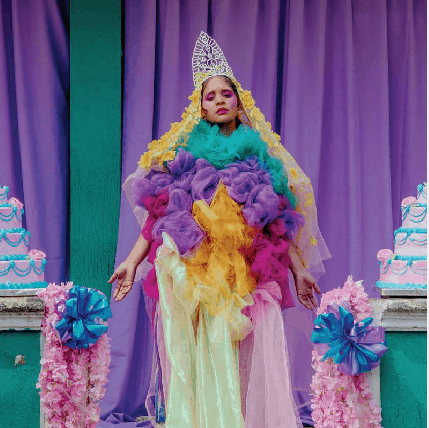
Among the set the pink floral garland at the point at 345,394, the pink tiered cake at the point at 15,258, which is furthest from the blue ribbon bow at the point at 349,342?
the pink tiered cake at the point at 15,258

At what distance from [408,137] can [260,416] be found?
1938 millimetres

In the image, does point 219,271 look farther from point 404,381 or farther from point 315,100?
point 315,100

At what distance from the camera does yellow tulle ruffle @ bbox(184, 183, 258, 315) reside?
2.72 metres

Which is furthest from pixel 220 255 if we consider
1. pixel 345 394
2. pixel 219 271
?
pixel 345 394

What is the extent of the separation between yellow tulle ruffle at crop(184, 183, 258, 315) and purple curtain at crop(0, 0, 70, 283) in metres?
1.25

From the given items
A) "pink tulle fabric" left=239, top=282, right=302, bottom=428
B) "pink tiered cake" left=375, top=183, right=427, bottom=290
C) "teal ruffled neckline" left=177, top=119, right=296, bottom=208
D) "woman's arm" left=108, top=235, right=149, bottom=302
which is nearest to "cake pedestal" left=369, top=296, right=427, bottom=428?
"pink tiered cake" left=375, top=183, right=427, bottom=290

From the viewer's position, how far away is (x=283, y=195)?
9.68 ft

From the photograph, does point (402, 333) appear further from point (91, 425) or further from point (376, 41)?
point (376, 41)

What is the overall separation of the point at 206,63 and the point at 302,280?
1.07 metres

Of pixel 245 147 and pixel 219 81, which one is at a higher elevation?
pixel 219 81

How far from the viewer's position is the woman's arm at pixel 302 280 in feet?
9.53

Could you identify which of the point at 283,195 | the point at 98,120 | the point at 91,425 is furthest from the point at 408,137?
the point at 91,425

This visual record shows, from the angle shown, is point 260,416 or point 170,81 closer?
point 260,416

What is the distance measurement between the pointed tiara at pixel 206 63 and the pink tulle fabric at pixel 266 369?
956 millimetres
